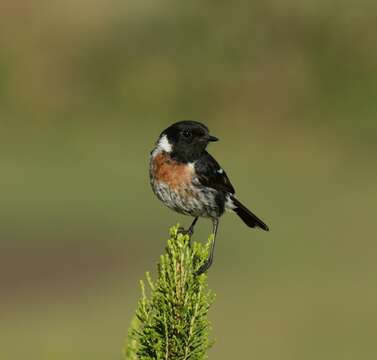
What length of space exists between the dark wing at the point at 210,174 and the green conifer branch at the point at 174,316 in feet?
11.3

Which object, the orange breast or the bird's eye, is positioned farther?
the bird's eye

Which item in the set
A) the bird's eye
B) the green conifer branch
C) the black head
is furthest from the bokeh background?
the green conifer branch

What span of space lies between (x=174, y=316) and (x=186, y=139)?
3693 millimetres

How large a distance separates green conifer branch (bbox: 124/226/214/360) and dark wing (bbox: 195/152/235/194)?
344 centimetres

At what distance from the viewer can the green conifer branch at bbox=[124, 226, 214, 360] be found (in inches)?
135

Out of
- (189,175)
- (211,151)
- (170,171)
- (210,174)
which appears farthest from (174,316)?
(211,151)

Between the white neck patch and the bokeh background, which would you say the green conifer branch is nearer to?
the white neck patch

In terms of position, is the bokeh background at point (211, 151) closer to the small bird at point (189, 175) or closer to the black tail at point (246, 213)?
the black tail at point (246, 213)

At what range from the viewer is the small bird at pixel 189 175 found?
685 cm

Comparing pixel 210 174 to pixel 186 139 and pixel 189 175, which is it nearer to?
pixel 189 175

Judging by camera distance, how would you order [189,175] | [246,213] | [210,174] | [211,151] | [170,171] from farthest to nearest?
[211,151]
[246,213]
[210,174]
[189,175]
[170,171]

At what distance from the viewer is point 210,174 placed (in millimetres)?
7125

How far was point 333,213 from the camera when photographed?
76.8 feet

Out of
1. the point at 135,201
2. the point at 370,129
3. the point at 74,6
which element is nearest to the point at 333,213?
the point at 135,201
